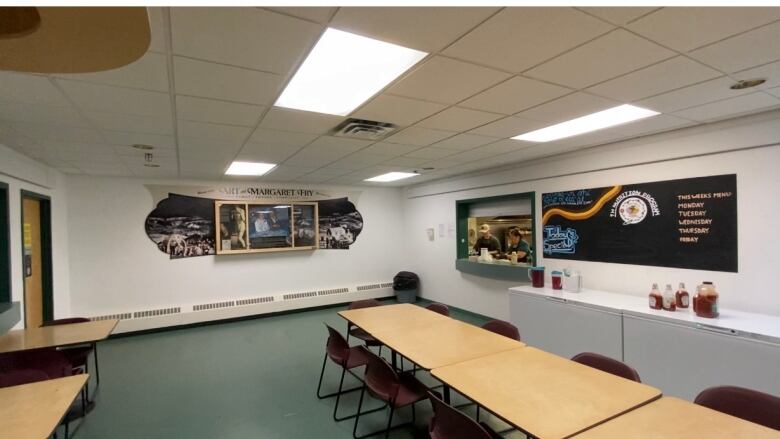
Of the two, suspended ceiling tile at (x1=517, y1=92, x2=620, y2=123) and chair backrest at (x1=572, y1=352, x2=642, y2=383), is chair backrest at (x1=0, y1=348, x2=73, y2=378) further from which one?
suspended ceiling tile at (x1=517, y1=92, x2=620, y2=123)

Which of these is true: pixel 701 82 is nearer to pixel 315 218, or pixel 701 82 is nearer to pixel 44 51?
pixel 44 51

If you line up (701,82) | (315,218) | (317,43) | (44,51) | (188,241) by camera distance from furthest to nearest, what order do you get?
(315,218) → (188,241) → (701,82) → (317,43) → (44,51)

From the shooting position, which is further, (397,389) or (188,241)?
(188,241)

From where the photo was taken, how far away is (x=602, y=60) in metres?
1.87

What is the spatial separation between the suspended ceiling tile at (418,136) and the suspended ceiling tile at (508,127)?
0.31 m

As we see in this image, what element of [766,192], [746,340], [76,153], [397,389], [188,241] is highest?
[76,153]

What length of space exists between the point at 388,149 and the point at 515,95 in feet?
5.90

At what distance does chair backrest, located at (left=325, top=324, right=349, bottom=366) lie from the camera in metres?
3.05

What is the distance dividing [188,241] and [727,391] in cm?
662

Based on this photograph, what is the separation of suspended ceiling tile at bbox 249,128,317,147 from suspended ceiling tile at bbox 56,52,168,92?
1044 millimetres

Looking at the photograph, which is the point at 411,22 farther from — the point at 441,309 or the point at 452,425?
the point at 441,309

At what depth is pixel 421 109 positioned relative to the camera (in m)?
2.59

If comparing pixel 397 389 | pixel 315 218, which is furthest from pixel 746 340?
pixel 315 218

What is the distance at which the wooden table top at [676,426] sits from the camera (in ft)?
4.65
